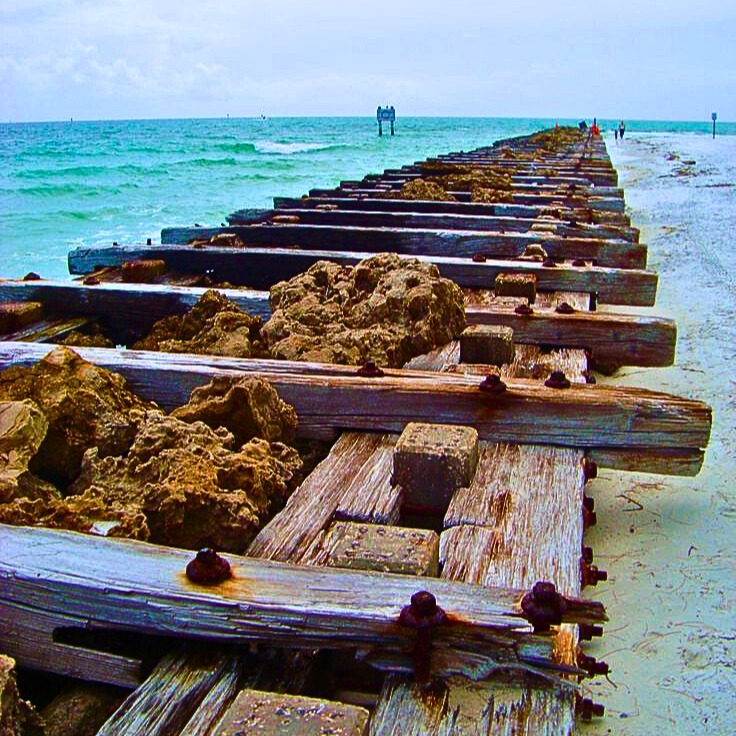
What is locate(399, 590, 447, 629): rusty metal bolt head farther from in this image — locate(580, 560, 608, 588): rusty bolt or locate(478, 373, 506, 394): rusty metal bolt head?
locate(478, 373, 506, 394): rusty metal bolt head

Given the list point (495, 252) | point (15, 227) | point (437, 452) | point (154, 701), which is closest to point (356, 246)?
point (495, 252)

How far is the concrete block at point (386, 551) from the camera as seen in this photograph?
180cm

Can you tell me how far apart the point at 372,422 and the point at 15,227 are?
71.0 feet

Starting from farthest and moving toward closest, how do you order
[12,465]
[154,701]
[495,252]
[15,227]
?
[15,227] → [495,252] → [12,465] → [154,701]

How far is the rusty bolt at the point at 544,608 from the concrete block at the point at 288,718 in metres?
0.38

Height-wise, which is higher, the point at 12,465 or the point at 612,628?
the point at 12,465

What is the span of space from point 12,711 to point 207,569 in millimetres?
435

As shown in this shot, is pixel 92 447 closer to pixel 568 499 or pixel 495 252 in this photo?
pixel 568 499

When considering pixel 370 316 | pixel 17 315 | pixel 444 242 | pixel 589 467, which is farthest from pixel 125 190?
pixel 589 467

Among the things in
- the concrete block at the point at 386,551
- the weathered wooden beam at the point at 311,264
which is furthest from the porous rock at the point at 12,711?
the weathered wooden beam at the point at 311,264

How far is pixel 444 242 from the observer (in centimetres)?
568

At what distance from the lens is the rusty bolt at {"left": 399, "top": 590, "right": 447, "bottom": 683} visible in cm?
154

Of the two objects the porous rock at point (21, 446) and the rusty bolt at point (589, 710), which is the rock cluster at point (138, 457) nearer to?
the porous rock at point (21, 446)

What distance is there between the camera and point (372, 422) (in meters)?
2.77
